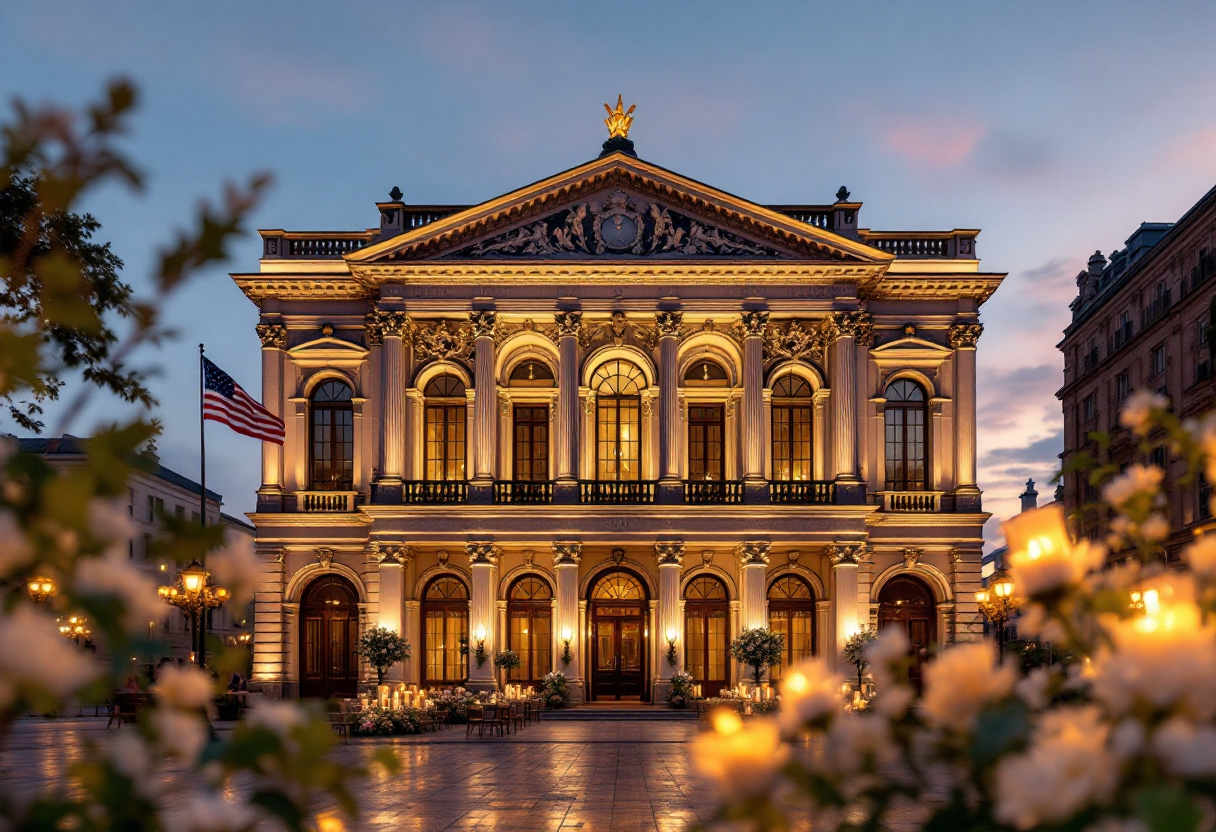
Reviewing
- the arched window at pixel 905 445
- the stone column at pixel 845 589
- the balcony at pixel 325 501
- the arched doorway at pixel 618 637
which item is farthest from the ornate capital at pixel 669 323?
the balcony at pixel 325 501

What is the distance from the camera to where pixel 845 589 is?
37.3 m

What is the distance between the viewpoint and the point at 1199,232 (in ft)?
154

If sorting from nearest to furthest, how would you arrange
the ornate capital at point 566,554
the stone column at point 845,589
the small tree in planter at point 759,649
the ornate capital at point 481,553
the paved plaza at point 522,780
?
the paved plaza at point 522,780, the small tree in planter at point 759,649, the stone column at point 845,589, the ornate capital at point 481,553, the ornate capital at point 566,554

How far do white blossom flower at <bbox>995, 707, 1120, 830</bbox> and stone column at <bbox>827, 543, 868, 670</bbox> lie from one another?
36448 millimetres

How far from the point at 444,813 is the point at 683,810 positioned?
2.99 metres

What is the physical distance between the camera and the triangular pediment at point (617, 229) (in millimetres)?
37656

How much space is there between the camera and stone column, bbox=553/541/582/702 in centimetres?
3694

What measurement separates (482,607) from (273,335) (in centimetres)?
1168

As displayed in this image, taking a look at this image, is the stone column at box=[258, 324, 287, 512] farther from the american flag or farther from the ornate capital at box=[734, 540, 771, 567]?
the ornate capital at box=[734, 540, 771, 567]

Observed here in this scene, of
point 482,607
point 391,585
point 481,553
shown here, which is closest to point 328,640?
point 391,585

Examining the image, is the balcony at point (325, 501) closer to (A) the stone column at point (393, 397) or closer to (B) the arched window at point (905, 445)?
(A) the stone column at point (393, 397)

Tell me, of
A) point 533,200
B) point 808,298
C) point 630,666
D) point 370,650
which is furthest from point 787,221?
point 370,650

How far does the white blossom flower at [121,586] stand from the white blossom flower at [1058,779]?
1.29 meters

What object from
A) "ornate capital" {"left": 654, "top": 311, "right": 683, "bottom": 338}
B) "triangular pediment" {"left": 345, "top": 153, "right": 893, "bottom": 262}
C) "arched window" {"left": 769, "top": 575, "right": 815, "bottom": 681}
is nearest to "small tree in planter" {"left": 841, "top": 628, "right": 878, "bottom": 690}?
"arched window" {"left": 769, "top": 575, "right": 815, "bottom": 681}
